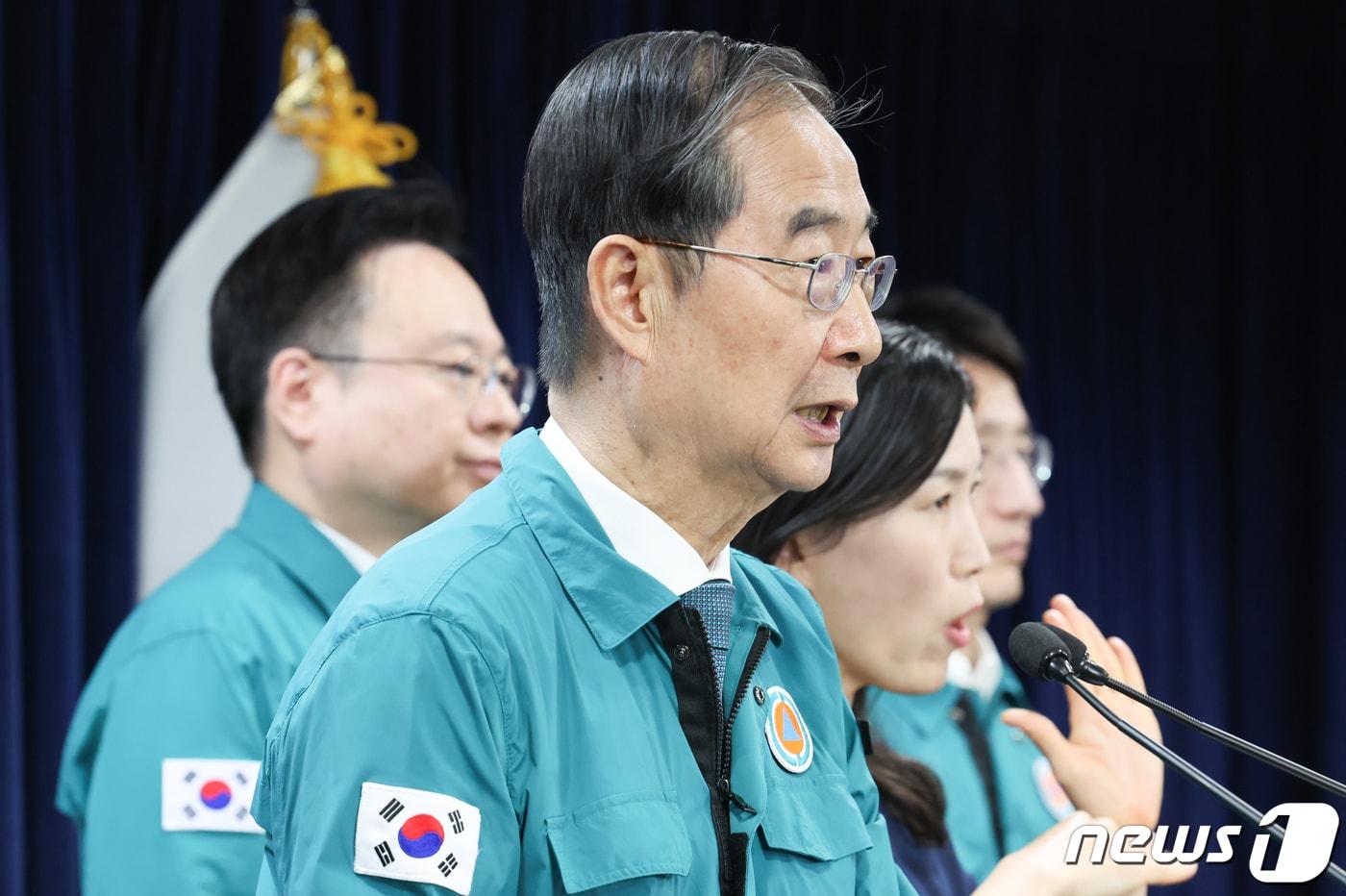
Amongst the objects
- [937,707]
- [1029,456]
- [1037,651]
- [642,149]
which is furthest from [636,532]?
[1029,456]

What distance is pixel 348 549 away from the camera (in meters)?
2.19

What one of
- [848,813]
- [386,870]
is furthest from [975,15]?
[386,870]

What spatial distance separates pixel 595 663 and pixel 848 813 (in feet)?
0.96

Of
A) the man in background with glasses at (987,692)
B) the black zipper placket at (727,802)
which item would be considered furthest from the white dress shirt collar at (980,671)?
the black zipper placket at (727,802)

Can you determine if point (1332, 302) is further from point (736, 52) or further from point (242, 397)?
point (736, 52)

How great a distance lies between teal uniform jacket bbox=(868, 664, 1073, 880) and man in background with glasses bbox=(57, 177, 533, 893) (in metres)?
0.71

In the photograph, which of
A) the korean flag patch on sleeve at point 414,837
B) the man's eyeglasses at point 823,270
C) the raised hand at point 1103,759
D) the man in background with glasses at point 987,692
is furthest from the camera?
the man in background with glasses at point 987,692

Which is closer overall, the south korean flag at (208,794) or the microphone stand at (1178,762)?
the microphone stand at (1178,762)

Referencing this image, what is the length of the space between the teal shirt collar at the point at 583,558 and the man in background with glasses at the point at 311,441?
82cm

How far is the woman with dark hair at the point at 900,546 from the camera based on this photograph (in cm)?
183

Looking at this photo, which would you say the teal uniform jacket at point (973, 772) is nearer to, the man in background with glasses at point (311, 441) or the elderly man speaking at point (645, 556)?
the man in background with glasses at point (311, 441)

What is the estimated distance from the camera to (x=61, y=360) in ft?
8.07

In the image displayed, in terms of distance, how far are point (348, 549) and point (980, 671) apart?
3.65 feet

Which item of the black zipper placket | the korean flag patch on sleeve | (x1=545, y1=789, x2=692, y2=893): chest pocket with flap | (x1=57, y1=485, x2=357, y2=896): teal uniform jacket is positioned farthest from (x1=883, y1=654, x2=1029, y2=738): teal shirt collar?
the korean flag patch on sleeve
